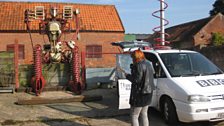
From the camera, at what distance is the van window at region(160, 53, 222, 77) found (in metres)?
8.60

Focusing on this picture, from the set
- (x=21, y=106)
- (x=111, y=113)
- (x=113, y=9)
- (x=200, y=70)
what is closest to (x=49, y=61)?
(x=21, y=106)

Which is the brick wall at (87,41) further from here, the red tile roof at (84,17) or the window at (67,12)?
A: the window at (67,12)

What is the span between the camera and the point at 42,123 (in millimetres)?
8438

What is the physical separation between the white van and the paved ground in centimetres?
64

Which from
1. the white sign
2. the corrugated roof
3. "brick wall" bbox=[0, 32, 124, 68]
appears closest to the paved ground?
the white sign

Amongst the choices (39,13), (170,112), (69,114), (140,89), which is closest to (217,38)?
(39,13)

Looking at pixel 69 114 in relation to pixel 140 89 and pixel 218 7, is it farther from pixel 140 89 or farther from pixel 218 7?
pixel 218 7

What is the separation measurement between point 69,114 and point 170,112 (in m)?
2.86

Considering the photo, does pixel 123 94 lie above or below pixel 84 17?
below

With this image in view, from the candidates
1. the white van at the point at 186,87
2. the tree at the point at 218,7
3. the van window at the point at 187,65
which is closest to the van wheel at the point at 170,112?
the white van at the point at 186,87

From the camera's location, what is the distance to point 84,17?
3353 centimetres

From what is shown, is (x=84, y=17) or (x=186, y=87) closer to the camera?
(x=186, y=87)

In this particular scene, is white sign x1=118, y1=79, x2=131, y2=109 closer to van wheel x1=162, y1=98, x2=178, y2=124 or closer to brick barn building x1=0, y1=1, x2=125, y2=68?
van wheel x1=162, y1=98, x2=178, y2=124

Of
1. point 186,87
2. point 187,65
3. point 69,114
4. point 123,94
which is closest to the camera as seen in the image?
point 186,87
